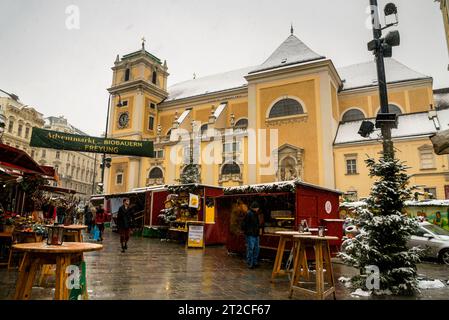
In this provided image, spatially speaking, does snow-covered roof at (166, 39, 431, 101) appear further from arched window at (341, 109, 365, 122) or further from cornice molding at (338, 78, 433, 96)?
arched window at (341, 109, 365, 122)

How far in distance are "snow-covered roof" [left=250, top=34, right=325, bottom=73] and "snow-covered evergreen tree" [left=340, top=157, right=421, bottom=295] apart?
90.1 ft

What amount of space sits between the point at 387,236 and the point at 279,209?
4.78 m

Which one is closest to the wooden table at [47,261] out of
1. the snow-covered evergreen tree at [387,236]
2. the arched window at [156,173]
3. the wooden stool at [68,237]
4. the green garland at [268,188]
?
the wooden stool at [68,237]

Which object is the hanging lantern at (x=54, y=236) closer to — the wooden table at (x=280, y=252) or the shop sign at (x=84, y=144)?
the wooden table at (x=280, y=252)

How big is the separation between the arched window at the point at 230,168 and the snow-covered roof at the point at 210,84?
1217cm

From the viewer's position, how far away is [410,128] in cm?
2588

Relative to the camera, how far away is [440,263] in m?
10.8

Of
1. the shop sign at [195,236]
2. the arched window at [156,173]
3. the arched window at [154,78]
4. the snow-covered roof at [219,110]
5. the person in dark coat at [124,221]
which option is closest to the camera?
the person in dark coat at [124,221]

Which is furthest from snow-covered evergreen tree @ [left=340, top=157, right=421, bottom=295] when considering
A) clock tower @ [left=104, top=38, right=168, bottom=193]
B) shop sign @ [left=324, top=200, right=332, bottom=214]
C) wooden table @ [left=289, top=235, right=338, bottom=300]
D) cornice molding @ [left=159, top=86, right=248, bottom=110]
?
clock tower @ [left=104, top=38, right=168, bottom=193]

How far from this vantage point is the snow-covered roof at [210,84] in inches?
1677
